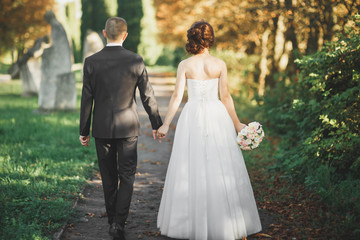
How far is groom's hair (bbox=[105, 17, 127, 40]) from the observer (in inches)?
146

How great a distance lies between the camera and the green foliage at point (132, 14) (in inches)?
1468

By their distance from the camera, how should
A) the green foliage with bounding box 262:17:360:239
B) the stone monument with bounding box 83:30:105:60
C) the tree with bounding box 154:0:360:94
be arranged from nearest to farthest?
the green foliage with bounding box 262:17:360:239
the tree with bounding box 154:0:360:94
the stone monument with bounding box 83:30:105:60

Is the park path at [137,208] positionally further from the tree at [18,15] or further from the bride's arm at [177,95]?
the tree at [18,15]

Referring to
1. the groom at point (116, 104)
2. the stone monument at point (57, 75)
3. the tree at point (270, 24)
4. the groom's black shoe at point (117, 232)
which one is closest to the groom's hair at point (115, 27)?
the groom at point (116, 104)

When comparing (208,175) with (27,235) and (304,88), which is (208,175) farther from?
(304,88)

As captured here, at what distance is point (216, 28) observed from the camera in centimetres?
1562

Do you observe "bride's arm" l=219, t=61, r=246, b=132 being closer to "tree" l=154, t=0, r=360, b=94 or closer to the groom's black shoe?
the groom's black shoe

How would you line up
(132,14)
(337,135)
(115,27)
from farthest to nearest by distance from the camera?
1. (132,14)
2. (337,135)
3. (115,27)

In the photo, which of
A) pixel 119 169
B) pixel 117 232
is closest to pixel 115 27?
pixel 119 169

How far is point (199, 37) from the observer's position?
3.85m

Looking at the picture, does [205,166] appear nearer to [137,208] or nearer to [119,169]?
[119,169]

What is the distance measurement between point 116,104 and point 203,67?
1006 mm

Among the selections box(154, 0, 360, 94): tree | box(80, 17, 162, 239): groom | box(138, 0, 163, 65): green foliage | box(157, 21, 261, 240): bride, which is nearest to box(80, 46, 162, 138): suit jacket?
box(80, 17, 162, 239): groom

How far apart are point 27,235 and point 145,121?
7880mm
